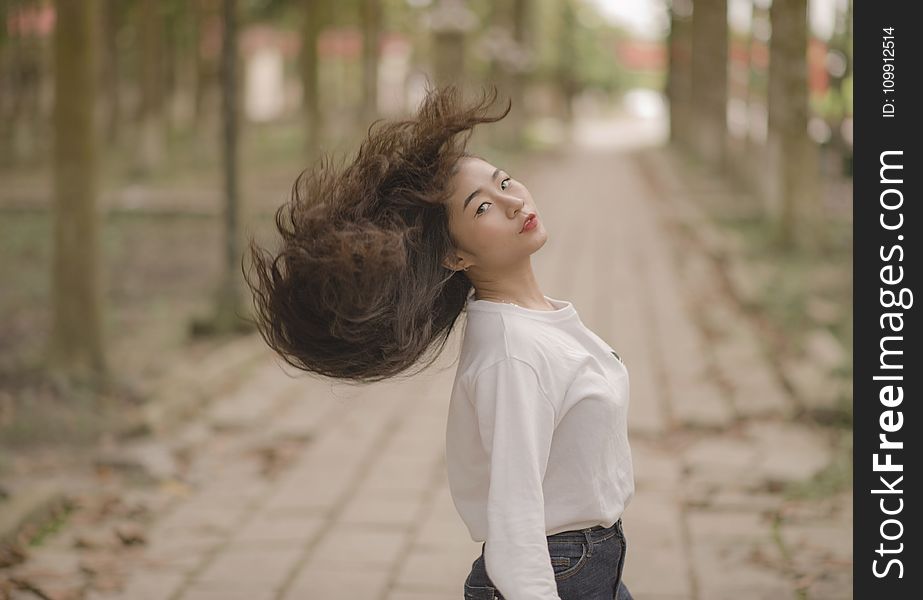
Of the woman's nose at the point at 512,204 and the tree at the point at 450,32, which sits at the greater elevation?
the tree at the point at 450,32

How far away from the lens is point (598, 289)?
10.8 m

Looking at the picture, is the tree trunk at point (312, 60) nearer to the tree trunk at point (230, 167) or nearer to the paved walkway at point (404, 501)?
the tree trunk at point (230, 167)

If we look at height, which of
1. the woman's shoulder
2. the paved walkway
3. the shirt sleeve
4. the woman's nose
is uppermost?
the woman's nose

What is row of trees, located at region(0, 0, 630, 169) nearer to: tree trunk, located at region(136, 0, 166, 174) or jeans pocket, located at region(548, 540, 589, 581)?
tree trunk, located at region(136, 0, 166, 174)

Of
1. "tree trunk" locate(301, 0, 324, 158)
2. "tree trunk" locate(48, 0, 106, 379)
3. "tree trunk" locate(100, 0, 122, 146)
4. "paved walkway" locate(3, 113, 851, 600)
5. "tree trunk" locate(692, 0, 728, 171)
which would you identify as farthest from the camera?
"tree trunk" locate(100, 0, 122, 146)

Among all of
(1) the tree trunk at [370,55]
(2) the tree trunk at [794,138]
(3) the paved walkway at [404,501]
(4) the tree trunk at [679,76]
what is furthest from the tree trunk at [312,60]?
(4) the tree trunk at [679,76]

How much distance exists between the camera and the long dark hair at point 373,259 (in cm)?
222

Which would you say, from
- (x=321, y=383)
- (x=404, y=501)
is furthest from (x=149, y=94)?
(x=404, y=501)

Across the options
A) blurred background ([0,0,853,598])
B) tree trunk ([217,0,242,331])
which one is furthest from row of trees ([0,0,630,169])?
tree trunk ([217,0,242,331])

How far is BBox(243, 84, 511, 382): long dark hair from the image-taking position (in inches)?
87.4

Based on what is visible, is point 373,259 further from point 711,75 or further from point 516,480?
point 711,75

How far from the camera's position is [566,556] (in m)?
2.34

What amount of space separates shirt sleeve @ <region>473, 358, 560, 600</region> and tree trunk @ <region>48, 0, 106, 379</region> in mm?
5276
